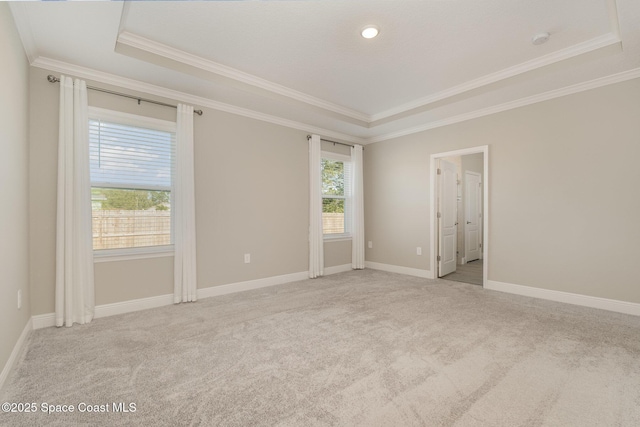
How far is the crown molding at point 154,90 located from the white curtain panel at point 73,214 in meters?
0.14

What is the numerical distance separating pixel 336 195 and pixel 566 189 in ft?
11.1

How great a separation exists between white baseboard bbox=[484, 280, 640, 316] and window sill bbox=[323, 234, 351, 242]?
8.04ft

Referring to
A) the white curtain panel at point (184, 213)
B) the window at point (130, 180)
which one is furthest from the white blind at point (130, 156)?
the white curtain panel at point (184, 213)

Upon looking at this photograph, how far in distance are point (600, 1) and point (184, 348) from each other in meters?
4.36

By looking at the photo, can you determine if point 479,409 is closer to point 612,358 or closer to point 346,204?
point 612,358

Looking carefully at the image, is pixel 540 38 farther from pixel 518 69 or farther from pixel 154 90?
pixel 154 90

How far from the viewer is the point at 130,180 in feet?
10.7

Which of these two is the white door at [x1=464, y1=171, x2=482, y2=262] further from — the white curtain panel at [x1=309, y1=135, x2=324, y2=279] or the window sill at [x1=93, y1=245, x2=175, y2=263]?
the window sill at [x1=93, y1=245, x2=175, y2=263]

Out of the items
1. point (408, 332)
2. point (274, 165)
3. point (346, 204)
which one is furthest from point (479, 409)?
point (346, 204)

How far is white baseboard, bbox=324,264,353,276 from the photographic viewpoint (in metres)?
5.21

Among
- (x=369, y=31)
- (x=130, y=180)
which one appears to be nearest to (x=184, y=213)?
(x=130, y=180)

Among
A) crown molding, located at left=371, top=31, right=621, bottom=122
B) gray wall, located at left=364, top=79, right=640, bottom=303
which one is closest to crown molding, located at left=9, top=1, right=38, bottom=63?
crown molding, located at left=371, top=31, right=621, bottom=122

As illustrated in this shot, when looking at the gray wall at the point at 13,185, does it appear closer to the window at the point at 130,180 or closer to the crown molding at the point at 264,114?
the crown molding at the point at 264,114

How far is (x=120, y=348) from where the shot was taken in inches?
92.3
